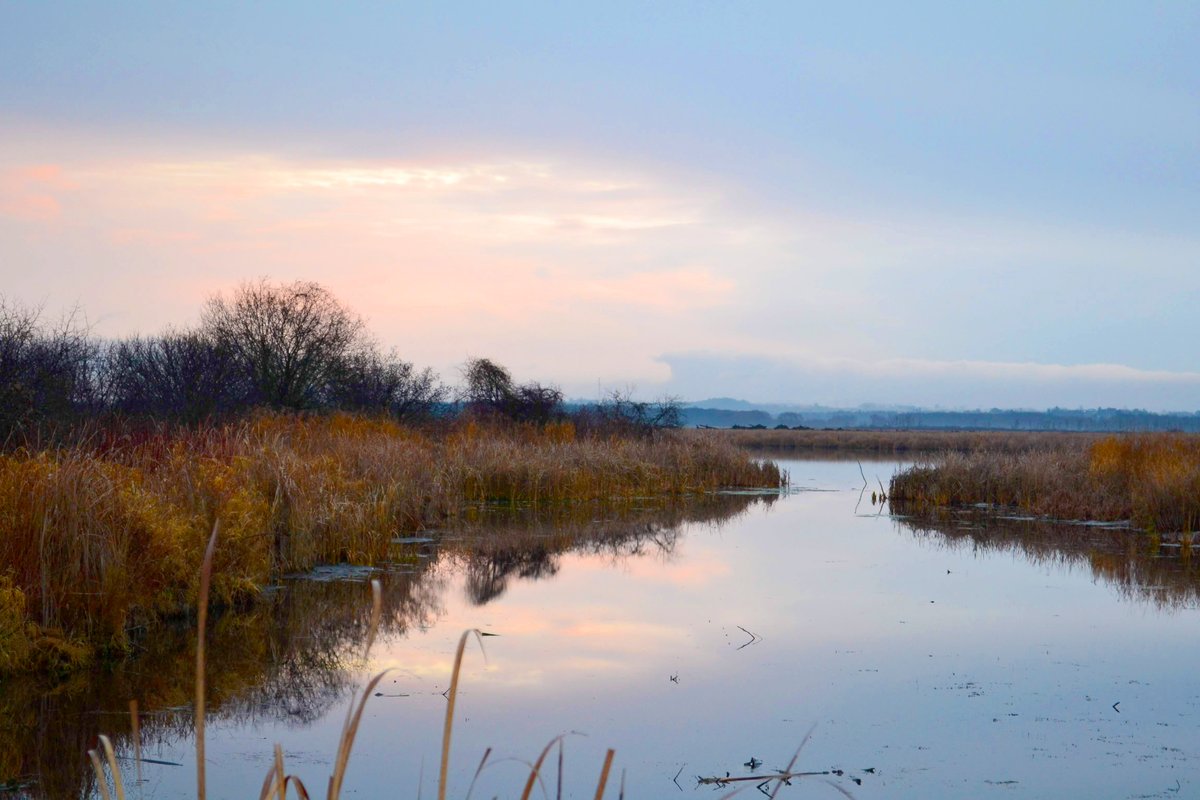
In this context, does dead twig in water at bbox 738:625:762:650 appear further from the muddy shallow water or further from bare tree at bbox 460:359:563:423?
bare tree at bbox 460:359:563:423

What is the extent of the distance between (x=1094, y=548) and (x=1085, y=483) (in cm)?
525

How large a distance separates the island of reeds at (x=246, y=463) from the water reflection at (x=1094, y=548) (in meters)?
6.91

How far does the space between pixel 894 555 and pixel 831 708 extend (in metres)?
8.21

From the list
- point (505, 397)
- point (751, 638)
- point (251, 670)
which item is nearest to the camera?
A: point (251, 670)

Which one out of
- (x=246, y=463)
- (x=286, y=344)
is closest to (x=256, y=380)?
(x=286, y=344)

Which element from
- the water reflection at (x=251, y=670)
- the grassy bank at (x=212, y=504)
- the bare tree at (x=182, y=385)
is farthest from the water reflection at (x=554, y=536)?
the bare tree at (x=182, y=385)

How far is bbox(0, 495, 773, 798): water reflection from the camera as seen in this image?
6.20 metres

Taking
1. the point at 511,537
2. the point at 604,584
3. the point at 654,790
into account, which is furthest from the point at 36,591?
the point at 511,537

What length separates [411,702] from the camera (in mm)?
7426

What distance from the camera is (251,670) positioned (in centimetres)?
816

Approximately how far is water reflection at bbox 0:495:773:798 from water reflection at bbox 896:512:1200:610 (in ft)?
16.9

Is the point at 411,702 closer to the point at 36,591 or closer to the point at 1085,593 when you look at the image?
the point at 36,591

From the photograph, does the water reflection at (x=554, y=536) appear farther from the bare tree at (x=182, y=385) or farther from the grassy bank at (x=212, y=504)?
the bare tree at (x=182, y=385)

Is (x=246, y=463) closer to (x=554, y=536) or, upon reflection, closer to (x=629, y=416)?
(x=554, y=536)
